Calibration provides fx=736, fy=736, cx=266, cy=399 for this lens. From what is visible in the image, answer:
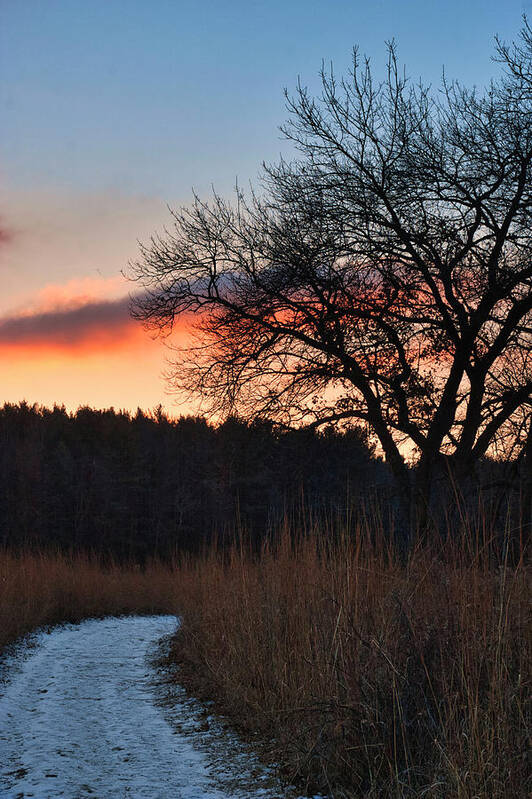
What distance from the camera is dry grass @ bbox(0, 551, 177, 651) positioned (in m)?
12.4

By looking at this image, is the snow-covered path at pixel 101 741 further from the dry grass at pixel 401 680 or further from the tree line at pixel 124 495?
the tree line at pixel 124 495

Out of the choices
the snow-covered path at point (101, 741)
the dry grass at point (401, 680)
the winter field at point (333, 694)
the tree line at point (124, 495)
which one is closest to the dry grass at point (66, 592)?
the snow-covered path at point (101, 741)

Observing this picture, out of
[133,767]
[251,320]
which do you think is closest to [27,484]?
[251,320]

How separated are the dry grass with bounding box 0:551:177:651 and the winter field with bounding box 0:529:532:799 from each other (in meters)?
4.25

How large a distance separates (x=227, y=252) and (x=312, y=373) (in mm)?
2478

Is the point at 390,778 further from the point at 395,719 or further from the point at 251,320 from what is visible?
the point at 251,320

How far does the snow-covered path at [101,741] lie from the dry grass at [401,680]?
479 mm

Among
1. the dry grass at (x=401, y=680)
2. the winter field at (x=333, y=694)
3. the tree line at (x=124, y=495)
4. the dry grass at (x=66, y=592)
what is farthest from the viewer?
the tree line at (x=124, y=495)

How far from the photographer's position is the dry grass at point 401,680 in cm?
352

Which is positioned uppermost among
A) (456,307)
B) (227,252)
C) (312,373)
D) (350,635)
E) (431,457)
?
(227,252)

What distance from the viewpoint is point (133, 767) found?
4902 millimetres

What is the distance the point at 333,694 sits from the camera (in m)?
4.61

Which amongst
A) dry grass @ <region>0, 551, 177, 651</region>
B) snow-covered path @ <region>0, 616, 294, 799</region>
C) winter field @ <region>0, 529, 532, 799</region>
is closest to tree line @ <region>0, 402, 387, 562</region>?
dry grass @ <region>0, 551, 177, 651</region>

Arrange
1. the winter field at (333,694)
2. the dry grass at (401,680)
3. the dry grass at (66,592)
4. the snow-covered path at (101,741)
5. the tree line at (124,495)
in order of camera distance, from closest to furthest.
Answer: the dry grass at (401,680), the winter field at (333,694), the snow-covered path at (101,741), the dry grass at (66,592), the tree line at (124,495)
